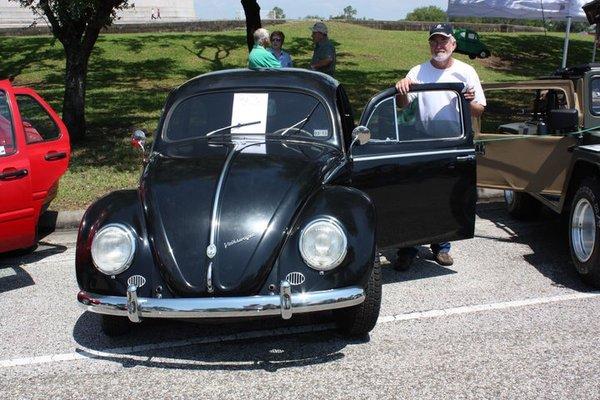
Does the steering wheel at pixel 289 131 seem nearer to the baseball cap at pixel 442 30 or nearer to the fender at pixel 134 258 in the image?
the fender at pixel 134 258

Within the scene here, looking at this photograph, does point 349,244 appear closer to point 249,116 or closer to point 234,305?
point 234,305

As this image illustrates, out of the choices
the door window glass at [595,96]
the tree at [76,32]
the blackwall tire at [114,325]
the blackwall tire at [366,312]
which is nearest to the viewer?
the blackwall tire at [366,312]

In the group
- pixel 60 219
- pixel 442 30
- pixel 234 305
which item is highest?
pixel 442 30

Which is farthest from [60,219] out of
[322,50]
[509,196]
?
[509,196]

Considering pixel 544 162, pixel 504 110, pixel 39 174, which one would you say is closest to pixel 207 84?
pixel 39 174

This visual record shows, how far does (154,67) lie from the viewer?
18.1m

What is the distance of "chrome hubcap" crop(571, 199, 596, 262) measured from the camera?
5289 millimetres

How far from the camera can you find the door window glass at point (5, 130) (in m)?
5.52

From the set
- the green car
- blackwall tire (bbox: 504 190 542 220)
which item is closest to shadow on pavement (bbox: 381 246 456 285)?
blackwall tire (bbox: 504 190 542 220)

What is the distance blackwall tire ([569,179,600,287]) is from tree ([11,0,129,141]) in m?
6.58

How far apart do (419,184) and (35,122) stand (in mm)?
3567

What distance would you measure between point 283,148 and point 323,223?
1.07 metres

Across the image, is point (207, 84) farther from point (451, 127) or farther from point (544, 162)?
point (544, 162)

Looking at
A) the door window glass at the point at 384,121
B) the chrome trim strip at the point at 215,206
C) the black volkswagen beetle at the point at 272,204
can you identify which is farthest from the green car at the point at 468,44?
the chrome trim strip at the point at 215,206
